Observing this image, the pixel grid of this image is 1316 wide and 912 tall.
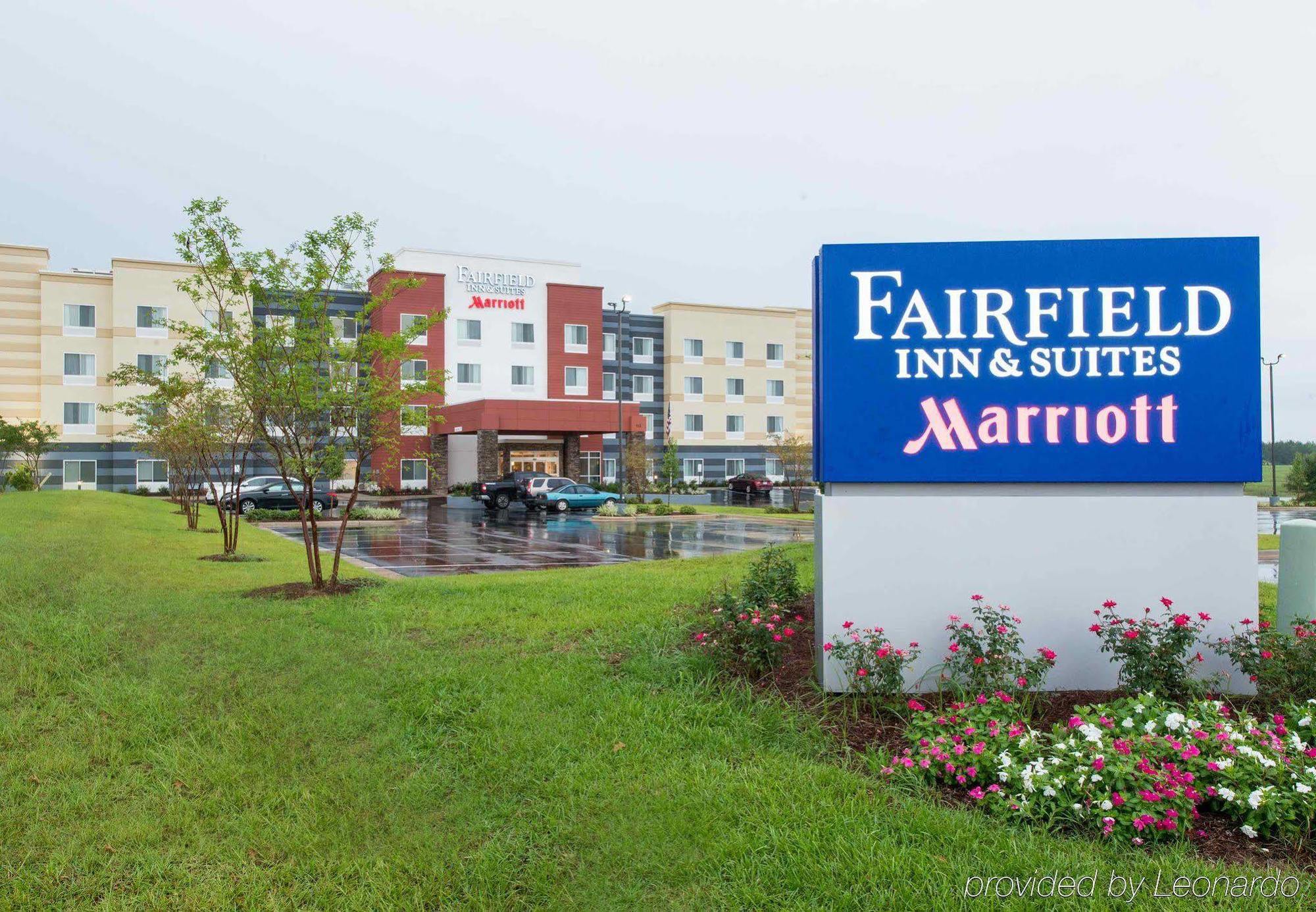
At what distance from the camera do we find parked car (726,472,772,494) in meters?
55.2

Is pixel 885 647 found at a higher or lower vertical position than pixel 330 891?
higher

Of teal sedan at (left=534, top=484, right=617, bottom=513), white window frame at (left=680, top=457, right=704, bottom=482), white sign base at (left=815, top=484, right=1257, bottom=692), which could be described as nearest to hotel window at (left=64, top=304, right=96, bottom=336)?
teal sedan at (left=534, top=484, right=617, bottom=513)

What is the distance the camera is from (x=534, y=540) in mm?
23719

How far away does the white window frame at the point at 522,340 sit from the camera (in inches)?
2106

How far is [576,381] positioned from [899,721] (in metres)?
50.5

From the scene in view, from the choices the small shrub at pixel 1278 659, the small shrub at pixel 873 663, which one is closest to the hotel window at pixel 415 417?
the small shrub at pixel 873 663

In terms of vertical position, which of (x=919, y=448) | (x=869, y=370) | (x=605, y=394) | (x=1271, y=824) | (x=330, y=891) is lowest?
(x=330, y=891)

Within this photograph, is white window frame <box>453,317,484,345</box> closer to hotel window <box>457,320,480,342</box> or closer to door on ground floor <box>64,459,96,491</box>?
hotel window <box>457,320,480,342</box>

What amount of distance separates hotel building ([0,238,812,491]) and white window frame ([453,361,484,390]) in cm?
9

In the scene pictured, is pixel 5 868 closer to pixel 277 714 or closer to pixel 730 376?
pixel 277 714

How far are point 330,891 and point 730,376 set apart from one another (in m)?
60.1

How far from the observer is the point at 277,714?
602cm

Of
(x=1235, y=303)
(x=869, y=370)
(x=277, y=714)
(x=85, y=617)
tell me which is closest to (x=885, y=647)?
(x=869, y=370)

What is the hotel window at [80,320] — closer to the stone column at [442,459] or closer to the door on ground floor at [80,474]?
the door on ground floor at [80,474]
